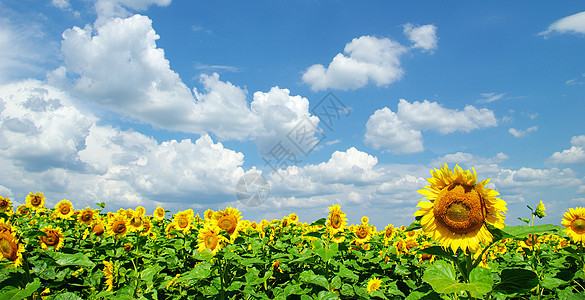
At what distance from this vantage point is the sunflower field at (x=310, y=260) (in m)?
2.93

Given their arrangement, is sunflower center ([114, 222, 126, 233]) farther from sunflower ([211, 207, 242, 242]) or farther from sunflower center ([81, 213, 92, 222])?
sunflower center ([81, 213, 92, 222])

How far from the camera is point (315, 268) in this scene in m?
5.72

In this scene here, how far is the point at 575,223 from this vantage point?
21.8 ft

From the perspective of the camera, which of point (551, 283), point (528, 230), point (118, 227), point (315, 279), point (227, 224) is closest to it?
point (528, 230)

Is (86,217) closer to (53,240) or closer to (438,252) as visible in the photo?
(53,240)

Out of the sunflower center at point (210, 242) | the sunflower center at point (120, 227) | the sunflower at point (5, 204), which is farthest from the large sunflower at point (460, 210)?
the sunflower at point (5, 204)

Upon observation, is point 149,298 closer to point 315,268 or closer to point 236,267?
point 236,267

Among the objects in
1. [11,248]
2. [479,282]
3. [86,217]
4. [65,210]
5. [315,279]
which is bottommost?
[315,279]

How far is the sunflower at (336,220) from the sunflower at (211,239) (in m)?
2.53

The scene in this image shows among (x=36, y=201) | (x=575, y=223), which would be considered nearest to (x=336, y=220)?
(x=575, y=223)

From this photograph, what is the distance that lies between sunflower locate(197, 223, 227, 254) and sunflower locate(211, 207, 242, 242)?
10 cm

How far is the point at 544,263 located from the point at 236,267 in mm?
6775

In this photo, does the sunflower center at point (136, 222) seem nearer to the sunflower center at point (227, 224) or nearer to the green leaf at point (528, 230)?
the sunflower center at point (227, 224)

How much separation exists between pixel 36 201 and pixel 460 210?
43.7 feet
